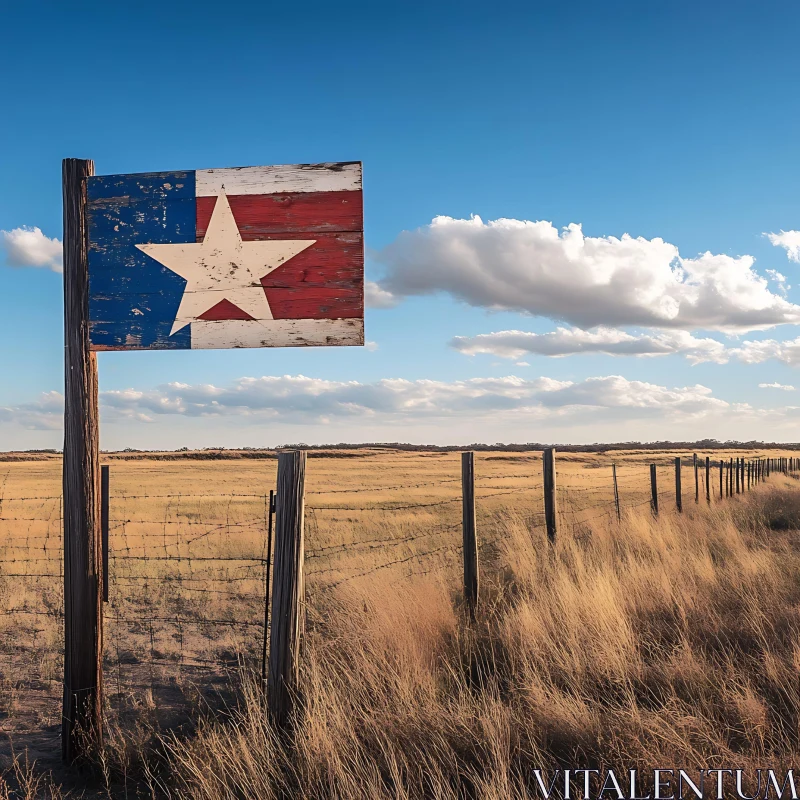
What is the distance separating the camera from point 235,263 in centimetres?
401

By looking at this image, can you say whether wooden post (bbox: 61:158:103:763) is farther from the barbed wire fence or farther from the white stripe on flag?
the white stripe on flag

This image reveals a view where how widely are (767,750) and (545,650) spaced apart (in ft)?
5.30

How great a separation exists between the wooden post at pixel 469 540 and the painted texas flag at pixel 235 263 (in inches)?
143

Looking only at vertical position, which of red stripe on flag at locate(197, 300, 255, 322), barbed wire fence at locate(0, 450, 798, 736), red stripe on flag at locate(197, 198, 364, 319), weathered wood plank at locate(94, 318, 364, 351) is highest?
red stripe on flag at locate(197, 198, 364, 319)

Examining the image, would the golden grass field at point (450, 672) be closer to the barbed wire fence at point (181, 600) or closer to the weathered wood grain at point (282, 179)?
the barbed wire fence at point (181, 600)

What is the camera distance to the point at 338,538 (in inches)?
552

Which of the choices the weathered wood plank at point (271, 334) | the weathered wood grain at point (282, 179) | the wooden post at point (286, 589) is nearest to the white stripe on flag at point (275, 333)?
the weathered wood plank at point (271, 334)

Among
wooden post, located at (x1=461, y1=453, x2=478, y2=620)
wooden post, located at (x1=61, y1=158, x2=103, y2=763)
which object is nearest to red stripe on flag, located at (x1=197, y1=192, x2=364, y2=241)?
wooden post, located at (x1=61, y1=158, x2=103, y2=763)

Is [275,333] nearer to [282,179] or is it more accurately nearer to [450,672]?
[282,179]

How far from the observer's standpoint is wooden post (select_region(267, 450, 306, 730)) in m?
4.01

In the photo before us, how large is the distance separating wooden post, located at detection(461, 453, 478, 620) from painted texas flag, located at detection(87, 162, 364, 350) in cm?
364

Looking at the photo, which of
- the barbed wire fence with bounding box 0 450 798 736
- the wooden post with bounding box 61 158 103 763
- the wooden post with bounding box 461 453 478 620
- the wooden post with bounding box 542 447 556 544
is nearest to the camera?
the wooden post with bounding box 61 158 103 763

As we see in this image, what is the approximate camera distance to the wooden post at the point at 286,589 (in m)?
4.01

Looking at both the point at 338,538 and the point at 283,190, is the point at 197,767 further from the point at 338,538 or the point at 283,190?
the point at 338,538
